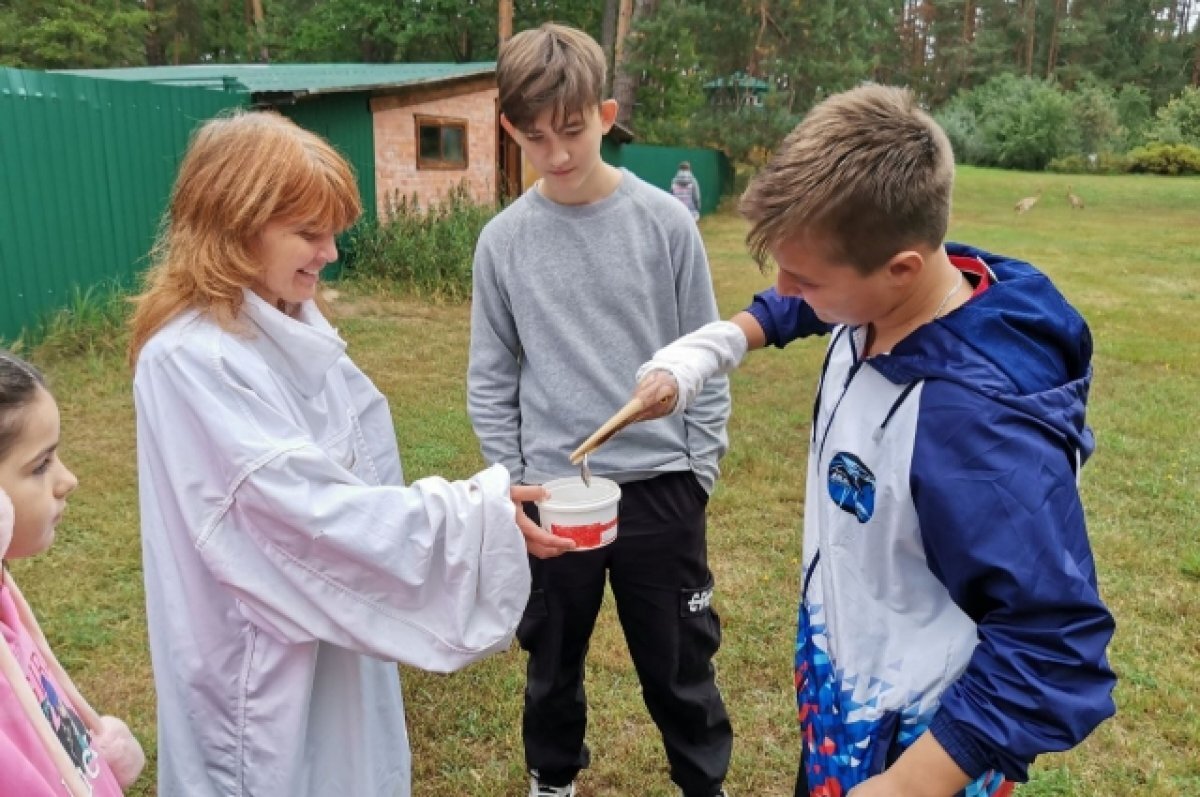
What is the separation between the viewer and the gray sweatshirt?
94.3 inches

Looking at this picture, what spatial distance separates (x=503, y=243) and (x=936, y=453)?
4.83 ft

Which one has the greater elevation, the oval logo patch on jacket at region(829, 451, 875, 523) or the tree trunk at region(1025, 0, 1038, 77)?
the tree trunk at region(1025, 0, 1038, 77)

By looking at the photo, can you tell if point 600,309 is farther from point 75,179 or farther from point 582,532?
point 75,179

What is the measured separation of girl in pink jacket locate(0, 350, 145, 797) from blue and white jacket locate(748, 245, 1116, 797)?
3.81ft

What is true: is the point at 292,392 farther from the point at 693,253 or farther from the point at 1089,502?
the point at 1089,502

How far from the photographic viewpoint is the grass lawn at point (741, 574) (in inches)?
119

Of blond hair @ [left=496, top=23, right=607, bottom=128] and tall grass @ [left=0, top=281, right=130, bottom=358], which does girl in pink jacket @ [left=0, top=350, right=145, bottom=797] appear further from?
tall grass @ [left=0, top=281, right=130, bottom=358]

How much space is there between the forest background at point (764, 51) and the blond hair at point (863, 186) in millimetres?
21527

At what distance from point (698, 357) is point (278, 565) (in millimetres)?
856

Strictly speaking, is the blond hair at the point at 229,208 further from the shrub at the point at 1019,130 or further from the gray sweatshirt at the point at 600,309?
the shrub at the point at 1019,130

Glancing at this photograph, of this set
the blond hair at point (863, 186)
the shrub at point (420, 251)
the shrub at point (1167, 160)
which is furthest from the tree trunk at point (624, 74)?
the blond hair at point (863, 186)

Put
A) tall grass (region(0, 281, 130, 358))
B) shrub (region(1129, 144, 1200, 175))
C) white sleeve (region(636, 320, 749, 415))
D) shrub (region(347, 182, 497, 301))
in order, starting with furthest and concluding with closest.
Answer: shrub (region(1129, 144, 1200, 175))
shrub (region(347, 182, 497, 301))
tall grass (region(0, 281, 130, 358))
white sleeve (region(636, 320, 749, 415))

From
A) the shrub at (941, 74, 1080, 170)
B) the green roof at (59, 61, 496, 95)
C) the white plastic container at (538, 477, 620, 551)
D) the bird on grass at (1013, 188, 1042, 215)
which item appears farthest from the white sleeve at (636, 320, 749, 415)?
the shrub at (941, 74, 1080, 170)

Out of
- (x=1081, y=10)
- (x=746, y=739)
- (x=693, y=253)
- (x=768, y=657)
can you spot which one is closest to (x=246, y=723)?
(x=693, y=253)
